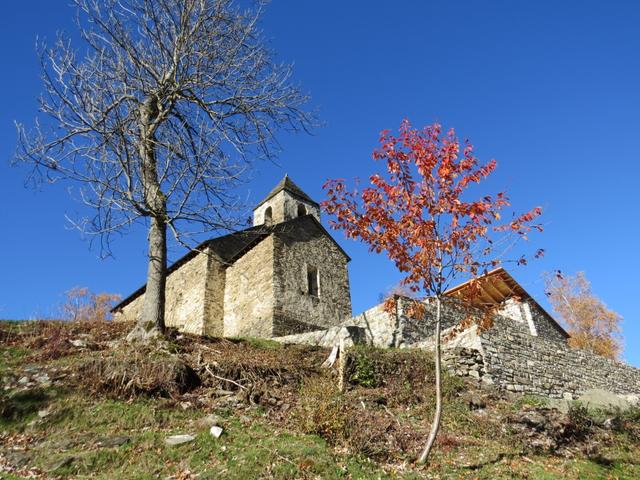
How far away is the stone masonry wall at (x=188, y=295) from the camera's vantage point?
20.0 metres

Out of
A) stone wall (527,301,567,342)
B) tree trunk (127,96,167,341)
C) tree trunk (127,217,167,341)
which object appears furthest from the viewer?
stone wall (527,301,567,342)

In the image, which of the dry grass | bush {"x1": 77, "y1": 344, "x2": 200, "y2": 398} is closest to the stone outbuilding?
the dry grass

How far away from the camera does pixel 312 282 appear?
20016 millimetres

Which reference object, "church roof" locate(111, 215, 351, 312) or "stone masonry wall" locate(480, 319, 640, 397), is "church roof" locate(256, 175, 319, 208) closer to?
"church roof" locate(111, 215, 351, 312)

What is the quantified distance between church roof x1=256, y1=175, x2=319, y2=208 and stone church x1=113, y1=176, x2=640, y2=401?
64mm

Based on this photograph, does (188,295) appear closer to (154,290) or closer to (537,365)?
(154,290)

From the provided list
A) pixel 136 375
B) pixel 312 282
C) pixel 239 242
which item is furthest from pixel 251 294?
pixel 136 375

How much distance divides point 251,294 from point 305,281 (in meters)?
2.31

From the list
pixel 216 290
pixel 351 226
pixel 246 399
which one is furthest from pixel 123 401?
pixel 216 290

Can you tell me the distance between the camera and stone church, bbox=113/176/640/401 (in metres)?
12.3

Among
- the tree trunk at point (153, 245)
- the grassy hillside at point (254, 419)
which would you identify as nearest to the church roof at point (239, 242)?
the tree trunk at point (153, 245)

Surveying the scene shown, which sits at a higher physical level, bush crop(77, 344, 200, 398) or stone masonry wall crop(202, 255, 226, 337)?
stone masonry wall crop(202, 255, 226, 337)

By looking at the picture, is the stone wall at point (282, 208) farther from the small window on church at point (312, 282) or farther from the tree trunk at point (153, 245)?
the tree trunk at point (153, 245)

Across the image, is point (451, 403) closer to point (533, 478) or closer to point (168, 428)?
point (533, 478)
